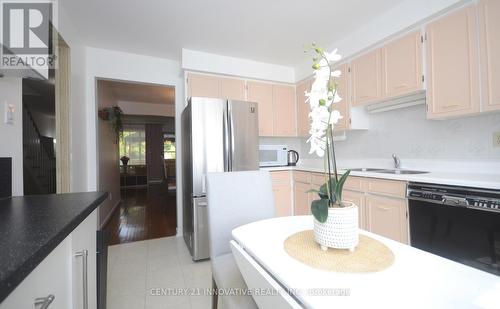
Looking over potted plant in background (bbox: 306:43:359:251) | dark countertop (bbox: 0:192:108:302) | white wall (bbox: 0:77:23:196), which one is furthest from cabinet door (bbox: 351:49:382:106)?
white wall (bbox: 0:77:23:196)

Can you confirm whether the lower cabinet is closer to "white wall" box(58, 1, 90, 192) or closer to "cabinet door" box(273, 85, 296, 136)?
"white wall" box(58, 1, 90, 192)

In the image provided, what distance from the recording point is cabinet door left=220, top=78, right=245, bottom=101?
10.2 ft

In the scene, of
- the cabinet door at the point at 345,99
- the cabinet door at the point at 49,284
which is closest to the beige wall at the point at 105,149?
the cabinet door at the point at 49,284

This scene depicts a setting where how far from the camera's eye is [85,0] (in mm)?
1966

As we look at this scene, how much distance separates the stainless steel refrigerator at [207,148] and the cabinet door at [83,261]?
3.86 ft

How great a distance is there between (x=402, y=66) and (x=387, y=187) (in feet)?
3.85

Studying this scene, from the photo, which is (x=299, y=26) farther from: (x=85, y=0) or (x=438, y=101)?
(x=85, y=0)

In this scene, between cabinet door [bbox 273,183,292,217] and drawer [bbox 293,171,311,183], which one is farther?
cabinet door [bbox 273,183,292,217]

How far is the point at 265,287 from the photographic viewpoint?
685 mm

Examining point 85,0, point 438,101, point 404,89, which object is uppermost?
point 85,0

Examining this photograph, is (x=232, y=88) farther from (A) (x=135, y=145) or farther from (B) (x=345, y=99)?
(A) (x=135, y=145)

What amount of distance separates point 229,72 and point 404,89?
2.09 m

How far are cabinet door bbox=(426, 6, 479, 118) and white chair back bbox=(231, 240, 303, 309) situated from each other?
2020mm

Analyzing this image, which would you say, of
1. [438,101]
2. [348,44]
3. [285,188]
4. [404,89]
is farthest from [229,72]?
[438,101]
